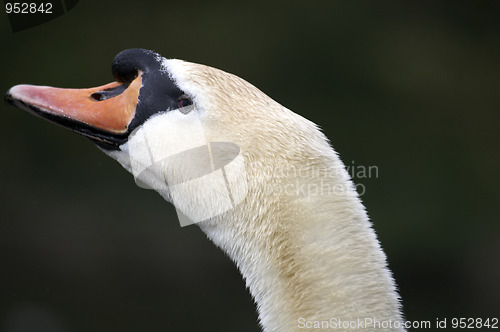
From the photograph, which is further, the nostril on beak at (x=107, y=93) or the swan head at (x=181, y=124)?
the nostril on beak at (x=107, y=93)

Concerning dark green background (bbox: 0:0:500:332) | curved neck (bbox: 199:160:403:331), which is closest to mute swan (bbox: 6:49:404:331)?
curved neck (bbox: 199:160:403:331)

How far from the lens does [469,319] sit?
5.13 m

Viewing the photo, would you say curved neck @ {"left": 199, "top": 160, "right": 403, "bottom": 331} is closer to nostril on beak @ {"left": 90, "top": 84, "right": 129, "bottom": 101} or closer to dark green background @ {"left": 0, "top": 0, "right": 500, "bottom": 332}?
nostril on beak @ {"left": 90, "top": 84, "right": 129, "bottom": 101}

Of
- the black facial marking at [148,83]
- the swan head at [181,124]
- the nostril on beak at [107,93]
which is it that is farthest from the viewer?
the nostril on beak at [107,93]

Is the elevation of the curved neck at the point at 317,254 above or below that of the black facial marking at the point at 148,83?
below

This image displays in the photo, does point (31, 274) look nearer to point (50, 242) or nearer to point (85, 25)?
point (50, 242)

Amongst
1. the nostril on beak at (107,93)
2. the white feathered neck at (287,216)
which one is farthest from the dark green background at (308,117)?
the white feathered neck at (287,216)

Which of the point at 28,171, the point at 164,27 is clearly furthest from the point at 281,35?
the point at 28,171

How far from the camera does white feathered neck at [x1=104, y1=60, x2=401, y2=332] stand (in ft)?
7.27

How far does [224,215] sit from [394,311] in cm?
60

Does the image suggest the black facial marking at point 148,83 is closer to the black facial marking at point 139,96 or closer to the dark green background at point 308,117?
the black facial marking at point 139,96

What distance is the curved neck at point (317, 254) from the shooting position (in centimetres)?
221

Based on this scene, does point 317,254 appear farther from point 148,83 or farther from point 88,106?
point 88,106

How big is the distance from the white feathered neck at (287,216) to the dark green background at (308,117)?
9.74ft
